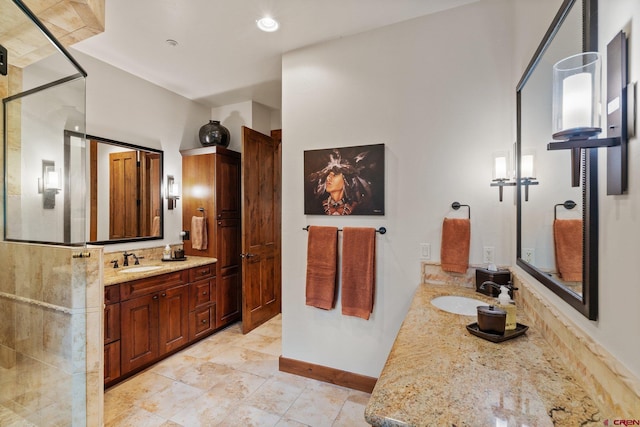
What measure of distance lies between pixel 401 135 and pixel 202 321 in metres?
2.80

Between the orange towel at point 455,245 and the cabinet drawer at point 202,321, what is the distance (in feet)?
8.36

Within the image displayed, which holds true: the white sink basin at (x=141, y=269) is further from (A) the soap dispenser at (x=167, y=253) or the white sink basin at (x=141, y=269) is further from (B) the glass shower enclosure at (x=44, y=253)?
(B) the glass shower enclosure at (x=44, y=253)

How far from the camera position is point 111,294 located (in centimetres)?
222

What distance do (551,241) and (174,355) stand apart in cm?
317

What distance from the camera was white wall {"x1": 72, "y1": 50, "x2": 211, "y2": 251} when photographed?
2.65 meters

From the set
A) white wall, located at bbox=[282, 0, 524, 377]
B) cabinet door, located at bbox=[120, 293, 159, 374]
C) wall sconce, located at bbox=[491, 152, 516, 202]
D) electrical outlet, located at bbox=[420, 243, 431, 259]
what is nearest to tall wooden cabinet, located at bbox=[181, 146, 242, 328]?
cabinet door, located at bbox=[120, 293, 159, 374]

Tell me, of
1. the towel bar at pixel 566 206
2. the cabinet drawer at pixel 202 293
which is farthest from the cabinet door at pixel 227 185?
the towel bar at pixel 566 206

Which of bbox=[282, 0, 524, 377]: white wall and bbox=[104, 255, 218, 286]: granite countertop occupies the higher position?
bbox=[282, 0, 524, 377]: white wall

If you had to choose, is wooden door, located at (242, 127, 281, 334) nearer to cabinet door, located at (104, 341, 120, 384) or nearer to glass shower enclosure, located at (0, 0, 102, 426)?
cabinet door, located at (104, 341, 120, 384)

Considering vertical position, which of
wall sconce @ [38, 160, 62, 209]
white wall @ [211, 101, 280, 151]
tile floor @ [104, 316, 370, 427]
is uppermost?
white wall @ [211, 101, 280, 151]

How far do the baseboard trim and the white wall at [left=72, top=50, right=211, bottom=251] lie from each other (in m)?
2.02

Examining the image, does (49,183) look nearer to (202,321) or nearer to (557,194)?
(202,321)

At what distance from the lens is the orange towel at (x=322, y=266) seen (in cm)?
224

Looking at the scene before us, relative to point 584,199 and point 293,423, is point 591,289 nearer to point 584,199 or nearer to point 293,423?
point 584,199
